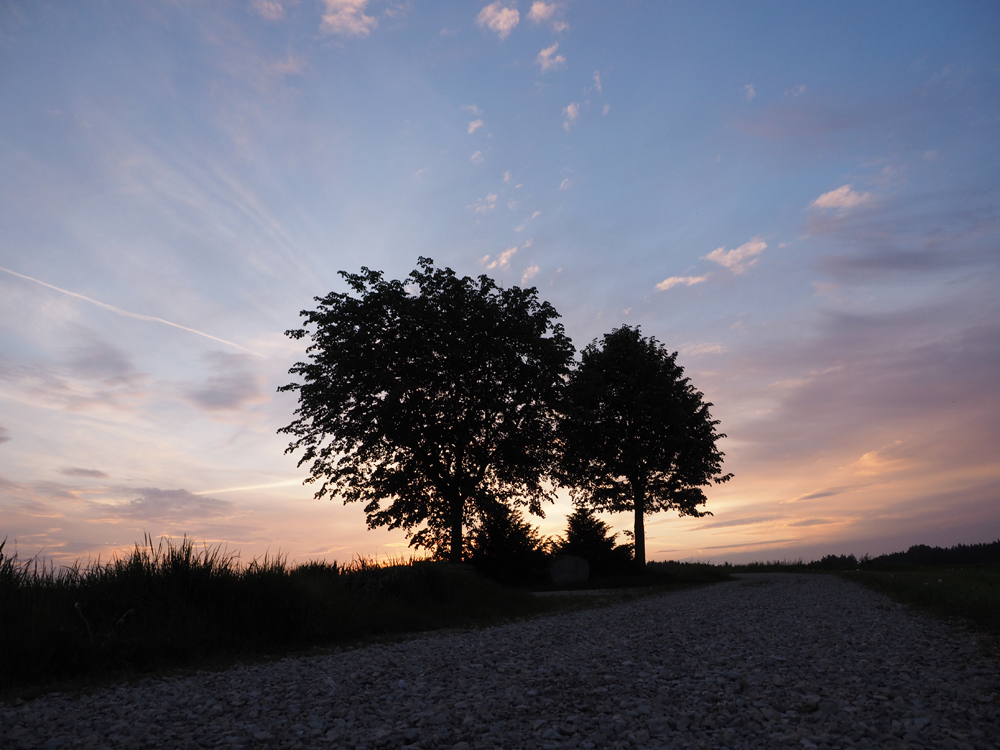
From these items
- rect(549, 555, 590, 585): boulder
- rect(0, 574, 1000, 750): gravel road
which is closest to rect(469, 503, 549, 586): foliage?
rect(549, 555, 590, 585): boulder

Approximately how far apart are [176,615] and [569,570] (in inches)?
955

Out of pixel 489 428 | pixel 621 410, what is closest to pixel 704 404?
pixel 621 410

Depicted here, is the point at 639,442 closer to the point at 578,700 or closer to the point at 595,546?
the point at 595,546

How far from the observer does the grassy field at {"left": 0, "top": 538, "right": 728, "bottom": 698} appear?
8.70 meters

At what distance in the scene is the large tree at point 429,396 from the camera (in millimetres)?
30828

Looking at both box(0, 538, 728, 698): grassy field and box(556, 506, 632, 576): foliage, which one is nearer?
box(0, 538, 728, 698): grassy field

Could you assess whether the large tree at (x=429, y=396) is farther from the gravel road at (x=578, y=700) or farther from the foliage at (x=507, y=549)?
the gravel road at (x=578, y=700)

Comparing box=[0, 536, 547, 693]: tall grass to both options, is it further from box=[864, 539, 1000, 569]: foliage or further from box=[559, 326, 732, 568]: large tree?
box=[864, 539, 1000, 569]: foliage

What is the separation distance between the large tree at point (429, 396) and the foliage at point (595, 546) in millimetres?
4600

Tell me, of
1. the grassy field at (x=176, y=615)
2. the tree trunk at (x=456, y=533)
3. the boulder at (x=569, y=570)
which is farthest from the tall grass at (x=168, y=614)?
the boulder at (x=569, y=570)

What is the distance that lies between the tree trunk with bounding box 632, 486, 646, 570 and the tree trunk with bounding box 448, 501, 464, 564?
10712 millimetres

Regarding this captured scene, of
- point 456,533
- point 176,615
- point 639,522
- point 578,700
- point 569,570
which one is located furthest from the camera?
point 639,522

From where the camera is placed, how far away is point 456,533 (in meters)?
30.9

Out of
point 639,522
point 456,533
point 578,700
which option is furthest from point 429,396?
point 578,700
